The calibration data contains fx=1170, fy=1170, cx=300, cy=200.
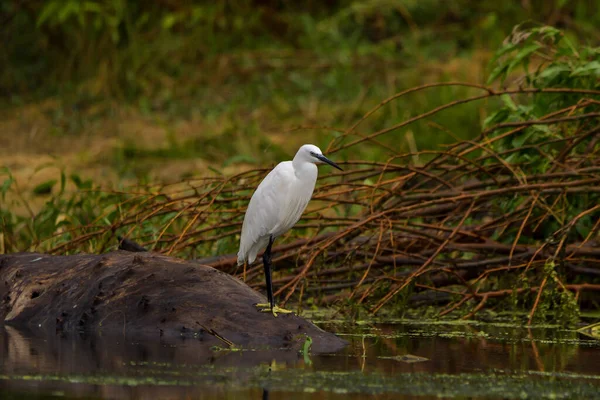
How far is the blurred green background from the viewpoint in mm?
10242

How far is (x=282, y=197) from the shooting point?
189 inches

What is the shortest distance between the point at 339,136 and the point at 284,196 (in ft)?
4.45

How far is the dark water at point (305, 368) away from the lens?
11.8 feet

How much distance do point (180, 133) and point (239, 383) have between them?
713cm

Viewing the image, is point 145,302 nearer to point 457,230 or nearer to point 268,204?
point 268,204

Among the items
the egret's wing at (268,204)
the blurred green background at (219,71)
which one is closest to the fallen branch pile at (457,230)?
the egret's wing at (268,204)

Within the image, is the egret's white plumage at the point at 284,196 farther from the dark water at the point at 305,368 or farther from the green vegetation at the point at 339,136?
the green vegetation at the point at 339,136

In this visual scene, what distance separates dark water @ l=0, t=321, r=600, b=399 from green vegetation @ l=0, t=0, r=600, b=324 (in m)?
0.95

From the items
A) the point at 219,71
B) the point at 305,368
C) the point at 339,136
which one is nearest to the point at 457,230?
the point at 339,136

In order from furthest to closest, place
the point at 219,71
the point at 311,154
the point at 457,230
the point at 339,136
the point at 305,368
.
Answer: the point at 219,71, the point at 339,136, the point at 457,230, the point at 311,154, the point at 305,368

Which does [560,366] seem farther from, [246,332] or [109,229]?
[109,229]

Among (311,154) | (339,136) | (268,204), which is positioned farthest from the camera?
(339,136)

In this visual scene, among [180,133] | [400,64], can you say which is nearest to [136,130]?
[180,133]

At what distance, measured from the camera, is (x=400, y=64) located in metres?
11.6
